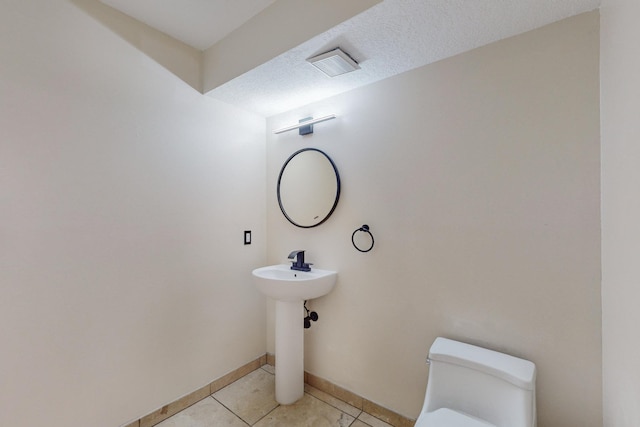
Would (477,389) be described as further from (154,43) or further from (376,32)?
(154,43)

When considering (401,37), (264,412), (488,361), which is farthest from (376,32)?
(264,412)

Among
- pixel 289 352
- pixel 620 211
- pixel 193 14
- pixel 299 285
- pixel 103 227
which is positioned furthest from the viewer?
pixel 289 352

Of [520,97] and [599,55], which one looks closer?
[599,55]

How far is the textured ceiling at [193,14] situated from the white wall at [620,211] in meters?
1.60

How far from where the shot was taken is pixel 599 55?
3.90 feet

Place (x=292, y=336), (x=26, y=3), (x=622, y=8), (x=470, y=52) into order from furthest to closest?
(x=292, y=336)
(x=470, y=52)
(x=26, y=3)
(x=622, y=8)

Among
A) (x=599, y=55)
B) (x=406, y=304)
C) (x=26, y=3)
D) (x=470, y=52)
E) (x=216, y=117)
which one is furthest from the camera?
(x=216, y=117)

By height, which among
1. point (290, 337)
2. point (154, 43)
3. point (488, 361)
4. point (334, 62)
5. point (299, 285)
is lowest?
point (290, 337)

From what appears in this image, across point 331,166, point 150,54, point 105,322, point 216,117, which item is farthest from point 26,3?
point 331,166

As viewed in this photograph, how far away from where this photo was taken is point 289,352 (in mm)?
1964

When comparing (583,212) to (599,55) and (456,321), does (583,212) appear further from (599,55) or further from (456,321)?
(456,321)

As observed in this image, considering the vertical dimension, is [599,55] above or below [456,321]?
above

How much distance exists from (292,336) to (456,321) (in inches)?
42.9

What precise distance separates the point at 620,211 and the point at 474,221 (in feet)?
1.88
